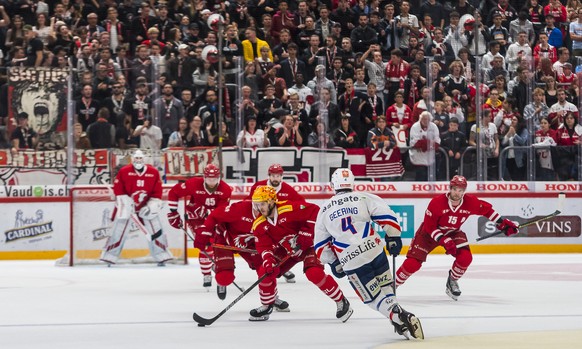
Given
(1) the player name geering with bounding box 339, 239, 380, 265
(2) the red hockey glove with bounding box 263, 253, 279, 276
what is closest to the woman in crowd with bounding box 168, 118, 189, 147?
(2) the red hockey glove with bounding box 263, 253, 279, 276

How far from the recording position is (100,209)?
17.0m

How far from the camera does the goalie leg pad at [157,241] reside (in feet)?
54.4

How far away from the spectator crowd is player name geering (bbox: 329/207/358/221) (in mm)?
8403

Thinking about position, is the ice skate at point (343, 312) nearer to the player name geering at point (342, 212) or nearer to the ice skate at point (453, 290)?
the player name geering at point (342, 212)

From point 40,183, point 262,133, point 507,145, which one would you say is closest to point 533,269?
point 507,145

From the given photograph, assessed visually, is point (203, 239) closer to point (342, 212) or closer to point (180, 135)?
point (342, 212)

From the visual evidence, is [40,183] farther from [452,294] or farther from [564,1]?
[564,1]

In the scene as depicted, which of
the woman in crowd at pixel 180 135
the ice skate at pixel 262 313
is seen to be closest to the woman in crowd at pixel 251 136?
the woman in crowd at pixel 180 135

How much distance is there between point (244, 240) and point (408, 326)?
3131 millimetres

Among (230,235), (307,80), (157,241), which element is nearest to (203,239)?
(230,235)

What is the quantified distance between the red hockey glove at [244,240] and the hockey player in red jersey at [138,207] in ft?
17.9

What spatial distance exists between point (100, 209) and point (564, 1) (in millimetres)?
10809

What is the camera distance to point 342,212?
8.84 metres

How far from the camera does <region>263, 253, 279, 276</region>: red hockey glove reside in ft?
32.1
